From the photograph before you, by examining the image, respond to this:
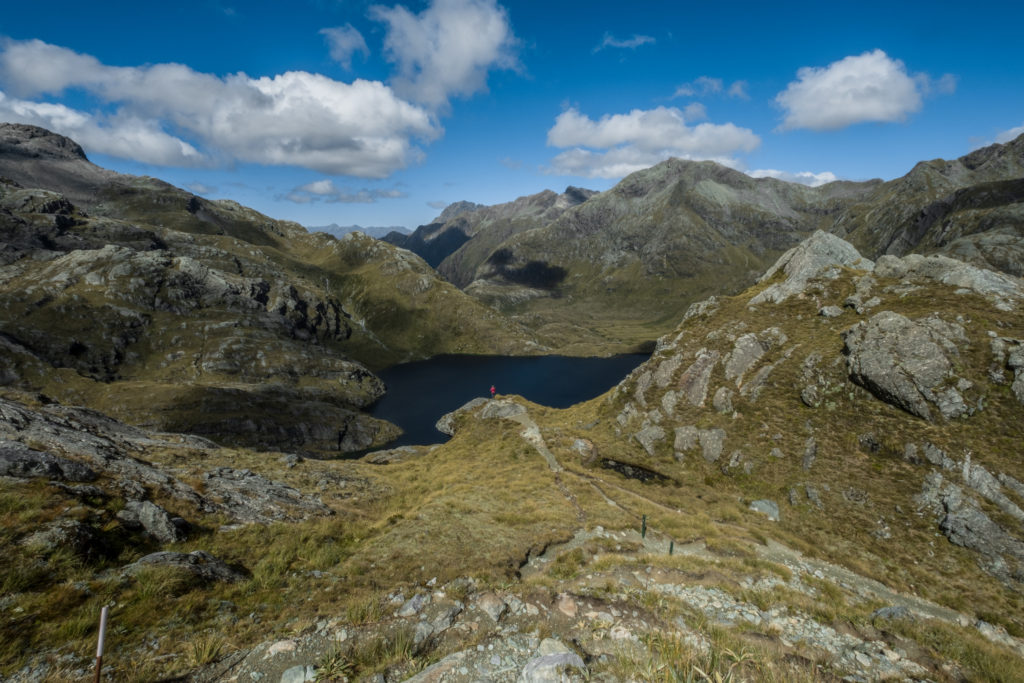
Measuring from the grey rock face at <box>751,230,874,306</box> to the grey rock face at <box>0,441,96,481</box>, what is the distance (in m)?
65.4

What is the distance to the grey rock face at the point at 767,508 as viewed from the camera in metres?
30.5

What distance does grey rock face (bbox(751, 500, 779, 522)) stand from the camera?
100ft

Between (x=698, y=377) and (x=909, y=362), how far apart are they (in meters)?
18.0

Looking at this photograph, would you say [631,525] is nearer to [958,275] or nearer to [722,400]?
[722,400]

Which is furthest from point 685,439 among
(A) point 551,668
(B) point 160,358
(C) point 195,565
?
(B) point 160,358

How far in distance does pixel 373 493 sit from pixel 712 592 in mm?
29176

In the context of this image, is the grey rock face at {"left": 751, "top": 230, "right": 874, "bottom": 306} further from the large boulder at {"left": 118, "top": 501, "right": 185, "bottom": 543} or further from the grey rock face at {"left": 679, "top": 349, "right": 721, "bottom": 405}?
the large boulder at {"left": 118, "top": 501, "right": 185, "bottom": 543}

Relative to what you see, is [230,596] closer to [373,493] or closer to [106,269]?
[373,493]

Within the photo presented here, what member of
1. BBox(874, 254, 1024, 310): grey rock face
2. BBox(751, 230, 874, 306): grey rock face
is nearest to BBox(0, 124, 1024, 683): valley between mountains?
BBox(874, 254, 1024, 310): grey rock face

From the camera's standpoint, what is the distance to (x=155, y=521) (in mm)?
17875

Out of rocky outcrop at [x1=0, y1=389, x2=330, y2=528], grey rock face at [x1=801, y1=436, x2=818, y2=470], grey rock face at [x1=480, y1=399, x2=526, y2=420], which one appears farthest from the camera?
grey rock face at [x1=480, y1=399, x2=526, y2=420]

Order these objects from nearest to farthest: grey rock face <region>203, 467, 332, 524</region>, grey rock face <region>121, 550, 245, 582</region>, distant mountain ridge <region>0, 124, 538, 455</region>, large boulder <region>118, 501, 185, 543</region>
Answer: grey rock face <region>121, 550, 245, 582</region> < large boulder <region>118, 501, 185, 543</region> < grey rock face <region>203, 467, 332, 524</region> < distant mountain ridge <region>0, 124, 538, 455</region>

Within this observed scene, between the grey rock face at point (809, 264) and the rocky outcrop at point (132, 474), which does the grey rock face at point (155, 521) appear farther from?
the grey rock face at point (809, 264)

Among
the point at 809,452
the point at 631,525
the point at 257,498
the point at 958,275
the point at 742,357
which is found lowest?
the point at 631,525
